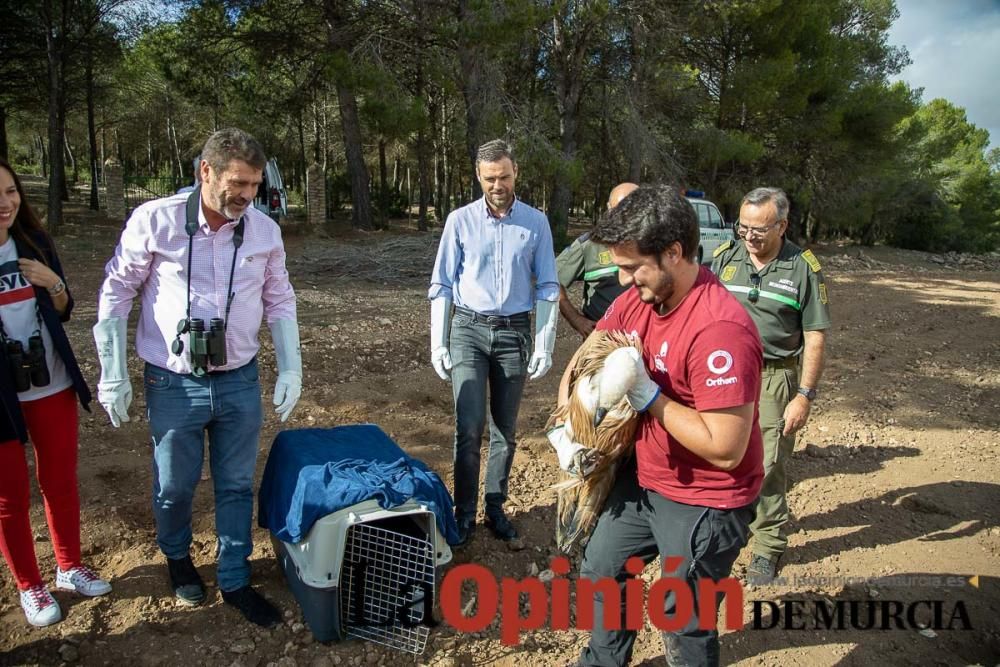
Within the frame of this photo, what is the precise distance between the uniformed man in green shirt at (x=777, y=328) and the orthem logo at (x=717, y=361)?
1643 millimetres

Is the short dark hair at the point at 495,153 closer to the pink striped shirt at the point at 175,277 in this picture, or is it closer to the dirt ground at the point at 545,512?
the pink striped shirt at the point at 175,277

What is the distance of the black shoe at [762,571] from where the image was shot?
10.8ft

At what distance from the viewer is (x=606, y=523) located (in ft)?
7.14

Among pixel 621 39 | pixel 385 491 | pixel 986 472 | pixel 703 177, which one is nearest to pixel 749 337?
pixel 385 491

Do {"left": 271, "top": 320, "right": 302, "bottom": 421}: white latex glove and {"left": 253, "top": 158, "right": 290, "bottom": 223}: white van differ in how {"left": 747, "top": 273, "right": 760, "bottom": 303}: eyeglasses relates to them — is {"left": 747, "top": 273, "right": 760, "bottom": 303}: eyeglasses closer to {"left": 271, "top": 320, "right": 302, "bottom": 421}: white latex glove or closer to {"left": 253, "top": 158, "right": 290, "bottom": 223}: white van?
{"left": 271, "top": 320, "right": 302, "bottom": 421}: white latex glove

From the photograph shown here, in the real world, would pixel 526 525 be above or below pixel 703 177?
below

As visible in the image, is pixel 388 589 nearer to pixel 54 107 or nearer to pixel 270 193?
pixel 270 193

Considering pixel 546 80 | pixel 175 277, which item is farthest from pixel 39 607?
pixel 546 80

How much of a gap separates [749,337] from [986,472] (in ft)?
13.4

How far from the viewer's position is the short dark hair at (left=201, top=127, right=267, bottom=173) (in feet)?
7.95

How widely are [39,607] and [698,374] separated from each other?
2725 mm

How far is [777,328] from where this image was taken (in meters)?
3.21

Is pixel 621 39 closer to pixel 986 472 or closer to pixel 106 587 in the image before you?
pixel 986 472

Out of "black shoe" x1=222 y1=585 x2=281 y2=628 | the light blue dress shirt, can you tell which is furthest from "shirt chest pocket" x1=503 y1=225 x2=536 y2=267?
"black shoe" x1=222 y1=585 x2=281 y2=628
